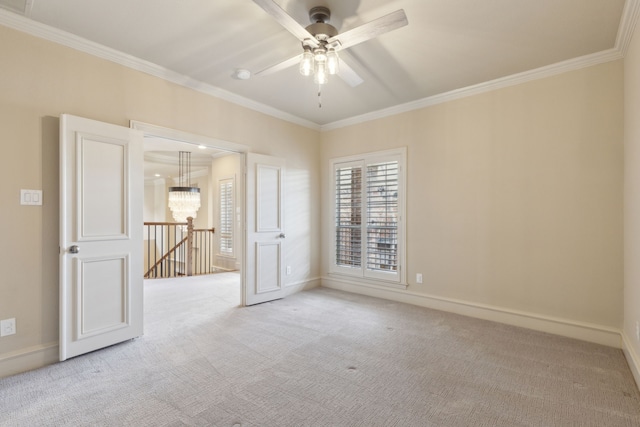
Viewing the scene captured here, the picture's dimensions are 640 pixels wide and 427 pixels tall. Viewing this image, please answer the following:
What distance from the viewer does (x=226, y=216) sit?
299 inches

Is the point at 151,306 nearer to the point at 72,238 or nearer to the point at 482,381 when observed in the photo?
the point at 72,238

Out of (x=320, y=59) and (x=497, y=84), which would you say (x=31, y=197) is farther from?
(x=497, y=84)

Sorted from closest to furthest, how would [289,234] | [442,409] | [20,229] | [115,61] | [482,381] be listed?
1. [442,409]
2. [482,381]
3. [20,229]
4. [115,61]
5. [289,234]

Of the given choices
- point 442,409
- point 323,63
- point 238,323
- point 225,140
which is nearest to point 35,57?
point 225,140

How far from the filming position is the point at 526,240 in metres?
3.42

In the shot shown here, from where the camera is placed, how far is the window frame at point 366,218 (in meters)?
4.40

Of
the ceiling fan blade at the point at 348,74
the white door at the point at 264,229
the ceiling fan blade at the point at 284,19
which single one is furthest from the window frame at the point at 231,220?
the ceiling fan blade at the point at 284,19

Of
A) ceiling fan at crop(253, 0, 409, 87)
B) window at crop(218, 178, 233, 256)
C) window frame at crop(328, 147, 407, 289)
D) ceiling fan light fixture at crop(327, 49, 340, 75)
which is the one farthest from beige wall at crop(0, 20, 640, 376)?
window at crop(218, 178, 233, 256)

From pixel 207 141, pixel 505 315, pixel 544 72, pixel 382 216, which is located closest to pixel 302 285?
pixel 382 216

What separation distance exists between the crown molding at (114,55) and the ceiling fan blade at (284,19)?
1.97 meters

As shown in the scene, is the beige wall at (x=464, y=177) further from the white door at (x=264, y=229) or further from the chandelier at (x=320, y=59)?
the chandelier at (x=320, y=59)

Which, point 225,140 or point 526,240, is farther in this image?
point 225,140

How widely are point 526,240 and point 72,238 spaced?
4511 mm

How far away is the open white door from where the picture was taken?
261 cm
